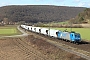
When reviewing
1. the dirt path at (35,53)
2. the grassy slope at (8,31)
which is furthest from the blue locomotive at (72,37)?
the grassy slope at (8,31)

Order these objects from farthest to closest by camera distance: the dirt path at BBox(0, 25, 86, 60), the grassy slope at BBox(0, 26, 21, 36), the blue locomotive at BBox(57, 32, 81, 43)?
the grassy slope at BBox(0, 26, 21, 36)
the blue locomotive at BBox(57, 32, 81, 43)
the dirt path at BBox(0, 25, 86, 60)

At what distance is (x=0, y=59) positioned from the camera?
3488 cm

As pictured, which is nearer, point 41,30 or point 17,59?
point 17,59

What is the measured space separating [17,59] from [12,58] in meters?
1.29

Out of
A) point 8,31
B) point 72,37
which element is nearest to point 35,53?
point 72,37

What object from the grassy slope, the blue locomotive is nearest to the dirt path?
the blue locomotive

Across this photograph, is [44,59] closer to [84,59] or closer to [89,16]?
[84,59]

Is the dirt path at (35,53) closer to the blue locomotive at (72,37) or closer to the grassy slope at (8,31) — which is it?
the blue locomotive at (72,37)

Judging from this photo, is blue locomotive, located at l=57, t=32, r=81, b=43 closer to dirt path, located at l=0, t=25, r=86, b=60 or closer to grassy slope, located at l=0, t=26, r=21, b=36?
dirt path, located at l=0, t=25, r=86, b=60

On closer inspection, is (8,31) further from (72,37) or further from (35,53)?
(35,53)

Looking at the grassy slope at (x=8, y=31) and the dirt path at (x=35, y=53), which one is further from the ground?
the dirt path at (x=35, y=53)

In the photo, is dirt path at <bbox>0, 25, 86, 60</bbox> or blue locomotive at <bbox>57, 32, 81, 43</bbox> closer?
dirt path at <bbox>0, 25, 86, 60</bbox>

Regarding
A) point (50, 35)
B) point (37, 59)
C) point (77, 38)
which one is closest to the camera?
point (37, 59)

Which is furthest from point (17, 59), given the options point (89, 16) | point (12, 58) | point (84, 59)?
point (89, 16)
